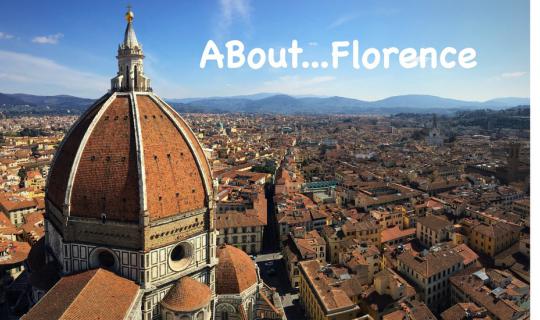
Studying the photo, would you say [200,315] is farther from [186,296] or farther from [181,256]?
[181,256]

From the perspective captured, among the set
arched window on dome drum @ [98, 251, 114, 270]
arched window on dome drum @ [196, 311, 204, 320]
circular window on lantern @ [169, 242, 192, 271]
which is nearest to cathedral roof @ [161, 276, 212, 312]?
arched window on dome drum @ [196, 311, 204, 320]

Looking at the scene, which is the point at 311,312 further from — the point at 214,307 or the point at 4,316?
the point at 4,316

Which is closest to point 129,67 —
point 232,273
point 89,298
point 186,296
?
point 89,298

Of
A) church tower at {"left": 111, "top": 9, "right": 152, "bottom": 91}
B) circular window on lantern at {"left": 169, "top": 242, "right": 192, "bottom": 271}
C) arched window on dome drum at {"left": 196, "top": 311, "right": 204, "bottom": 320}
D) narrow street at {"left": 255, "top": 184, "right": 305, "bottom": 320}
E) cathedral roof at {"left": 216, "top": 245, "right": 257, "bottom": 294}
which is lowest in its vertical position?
narrow street at {"left": 255, "top": 184, "right": 305, "bottom": 320}

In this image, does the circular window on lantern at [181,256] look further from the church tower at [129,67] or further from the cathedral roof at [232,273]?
the church tower at [129,67]

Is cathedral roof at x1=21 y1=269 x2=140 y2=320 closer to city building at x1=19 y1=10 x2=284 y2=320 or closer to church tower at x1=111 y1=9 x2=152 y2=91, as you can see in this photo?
city building at x1=19 y1=10 x2=284 y2=320

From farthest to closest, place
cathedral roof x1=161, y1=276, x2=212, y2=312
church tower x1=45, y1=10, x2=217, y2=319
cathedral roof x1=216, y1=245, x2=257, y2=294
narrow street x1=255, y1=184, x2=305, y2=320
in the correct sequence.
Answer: narrow street x1=255, y1=184, x2=305, y2=320
cathedral roof x1=216, y1=245, x2=257, y2=294
cathedral roof x1=161, y1=276, x2=212, y2=312
church tower x1=45, y1=10, x2=217, y2=319

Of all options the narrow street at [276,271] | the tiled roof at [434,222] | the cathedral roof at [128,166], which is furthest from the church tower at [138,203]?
the tiled roof at [434,222]
